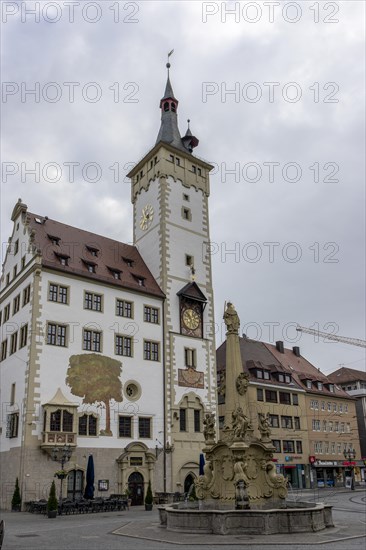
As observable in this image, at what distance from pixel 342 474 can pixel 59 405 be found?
43.4 m

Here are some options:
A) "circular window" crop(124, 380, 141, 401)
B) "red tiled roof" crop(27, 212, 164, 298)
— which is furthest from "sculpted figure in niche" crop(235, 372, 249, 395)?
"red tiled roof" crop(27, 212, 164, 298)

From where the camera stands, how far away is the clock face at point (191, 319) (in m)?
43.0

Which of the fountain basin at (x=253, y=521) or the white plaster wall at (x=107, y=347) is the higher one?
the white plaster wall at (x=107, y=347)

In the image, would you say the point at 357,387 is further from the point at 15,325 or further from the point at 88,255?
the point at 15,325

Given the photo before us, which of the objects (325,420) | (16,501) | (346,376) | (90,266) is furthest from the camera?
(346,376)

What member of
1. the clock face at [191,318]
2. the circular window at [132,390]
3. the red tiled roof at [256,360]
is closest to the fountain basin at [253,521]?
the circular window at [132,390]

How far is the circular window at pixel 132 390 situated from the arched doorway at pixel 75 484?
6.20 metres

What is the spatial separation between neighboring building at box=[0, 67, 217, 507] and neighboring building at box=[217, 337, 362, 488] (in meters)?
15.4

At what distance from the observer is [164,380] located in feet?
131

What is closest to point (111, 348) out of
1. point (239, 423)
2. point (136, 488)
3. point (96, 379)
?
point (96, 379)

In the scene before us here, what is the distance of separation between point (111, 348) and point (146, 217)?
14983mm

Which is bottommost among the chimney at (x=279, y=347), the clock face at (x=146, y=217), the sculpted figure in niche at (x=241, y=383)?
the sculpted figure in niche at (x=241, y=383)

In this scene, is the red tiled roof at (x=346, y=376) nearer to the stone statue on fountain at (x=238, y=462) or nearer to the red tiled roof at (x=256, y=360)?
the red tiled roof at (x=256, y=360)

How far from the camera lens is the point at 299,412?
198 ft
